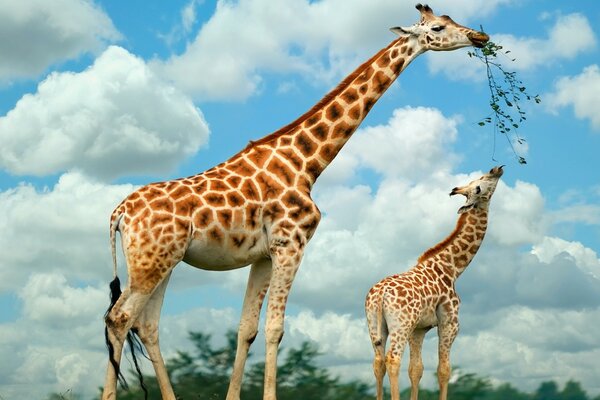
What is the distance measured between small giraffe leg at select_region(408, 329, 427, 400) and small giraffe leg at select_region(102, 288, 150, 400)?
5154mm

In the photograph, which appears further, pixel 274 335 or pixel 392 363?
pixel 392 363

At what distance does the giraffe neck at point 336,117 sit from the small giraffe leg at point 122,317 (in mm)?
2221

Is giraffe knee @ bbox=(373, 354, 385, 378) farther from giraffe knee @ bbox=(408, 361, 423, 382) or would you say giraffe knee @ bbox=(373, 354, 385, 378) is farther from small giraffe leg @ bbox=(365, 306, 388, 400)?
giraffe knee @ bbox=(408, 361, 423, 382)

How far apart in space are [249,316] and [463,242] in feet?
16.8

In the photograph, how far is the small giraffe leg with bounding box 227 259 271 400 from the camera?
9.34m

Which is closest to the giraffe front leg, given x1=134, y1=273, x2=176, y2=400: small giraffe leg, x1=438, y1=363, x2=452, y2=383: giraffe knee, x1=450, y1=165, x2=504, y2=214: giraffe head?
x1=134, y1=273, x2=176, y2=400: small giraffe leg

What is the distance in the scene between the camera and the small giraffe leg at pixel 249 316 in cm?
934

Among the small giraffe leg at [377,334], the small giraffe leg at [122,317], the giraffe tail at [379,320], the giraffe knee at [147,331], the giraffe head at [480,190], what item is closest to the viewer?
the small giraffe leg at [122,317]

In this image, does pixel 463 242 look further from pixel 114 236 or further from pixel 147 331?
pixel 114 236

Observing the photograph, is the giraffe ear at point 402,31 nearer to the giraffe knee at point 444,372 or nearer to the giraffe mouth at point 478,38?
the giraffe mouth at point 478,38

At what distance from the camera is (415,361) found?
12.6 metres

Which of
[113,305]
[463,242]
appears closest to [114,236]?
[113,305]

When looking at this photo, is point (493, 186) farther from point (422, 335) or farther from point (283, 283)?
point (283, 283)

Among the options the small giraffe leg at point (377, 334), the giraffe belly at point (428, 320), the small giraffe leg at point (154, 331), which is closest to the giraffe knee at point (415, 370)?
the giraffe belly at point (428, 320)
